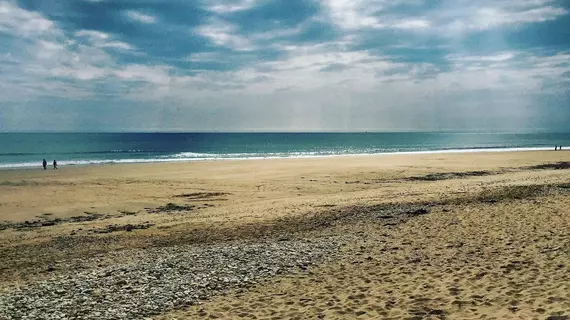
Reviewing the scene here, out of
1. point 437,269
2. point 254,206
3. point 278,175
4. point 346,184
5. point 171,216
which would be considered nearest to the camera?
point 437,269

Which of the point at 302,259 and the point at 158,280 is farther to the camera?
the point at 302,259

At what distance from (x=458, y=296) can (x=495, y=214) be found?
351 inches

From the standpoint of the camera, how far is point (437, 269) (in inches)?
398

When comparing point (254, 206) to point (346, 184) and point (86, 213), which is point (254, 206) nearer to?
point (86, 213)

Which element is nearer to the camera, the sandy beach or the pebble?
the sandy beach

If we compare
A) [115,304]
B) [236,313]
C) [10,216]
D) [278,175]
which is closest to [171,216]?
[10,216]

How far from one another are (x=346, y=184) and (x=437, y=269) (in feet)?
72.4

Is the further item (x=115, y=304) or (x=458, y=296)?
(x=115, y=304)

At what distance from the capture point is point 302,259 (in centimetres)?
1186

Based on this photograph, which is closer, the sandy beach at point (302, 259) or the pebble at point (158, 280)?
the sandy beach at point (302, 259)

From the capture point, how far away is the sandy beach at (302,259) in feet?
27.7

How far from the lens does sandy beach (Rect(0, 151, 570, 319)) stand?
8.44 metres

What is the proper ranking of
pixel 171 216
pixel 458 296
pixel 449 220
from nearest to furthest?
pixel 458 296 → pixel 449 220 → pixel 171 216

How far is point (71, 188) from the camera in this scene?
108ft
